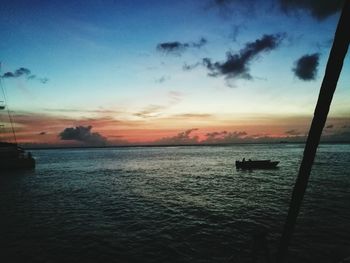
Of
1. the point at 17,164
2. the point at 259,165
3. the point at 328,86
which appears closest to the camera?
the point at 328,86

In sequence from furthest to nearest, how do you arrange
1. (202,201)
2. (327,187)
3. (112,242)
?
(327,187) → (202,201) → (112,242)

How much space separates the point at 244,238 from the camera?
59.5 feet

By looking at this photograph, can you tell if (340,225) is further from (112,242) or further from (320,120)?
(320,120)

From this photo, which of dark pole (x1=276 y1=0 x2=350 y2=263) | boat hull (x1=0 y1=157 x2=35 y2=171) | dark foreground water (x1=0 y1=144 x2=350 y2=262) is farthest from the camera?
boat hull (x1=0 y1=157 x2=35 y2=171)

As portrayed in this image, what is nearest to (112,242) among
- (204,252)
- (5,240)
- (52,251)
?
(52,251)

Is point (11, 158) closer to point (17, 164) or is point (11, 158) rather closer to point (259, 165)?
point (17, 164)

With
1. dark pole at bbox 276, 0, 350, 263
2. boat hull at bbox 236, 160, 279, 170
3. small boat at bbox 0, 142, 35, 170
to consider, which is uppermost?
dark pole at bbox 276, 0, 350, 263

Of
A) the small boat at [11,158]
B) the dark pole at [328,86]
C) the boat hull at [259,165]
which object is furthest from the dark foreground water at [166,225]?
the small boat at [11,158]

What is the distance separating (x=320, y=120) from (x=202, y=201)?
27.9 metres

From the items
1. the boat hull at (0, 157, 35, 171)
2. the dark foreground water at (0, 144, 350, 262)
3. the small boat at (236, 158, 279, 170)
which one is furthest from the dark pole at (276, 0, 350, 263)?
the boat hull at (0, 157, 35, 171)

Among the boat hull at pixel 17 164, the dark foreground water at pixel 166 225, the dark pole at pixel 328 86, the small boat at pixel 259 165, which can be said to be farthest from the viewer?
the small boat at pixel 259 165

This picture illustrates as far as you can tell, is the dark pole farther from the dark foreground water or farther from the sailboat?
the sailboat

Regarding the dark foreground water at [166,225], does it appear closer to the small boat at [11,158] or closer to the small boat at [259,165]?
the small boat at [259,165]

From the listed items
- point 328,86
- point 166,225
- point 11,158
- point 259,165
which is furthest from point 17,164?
point 328,86
